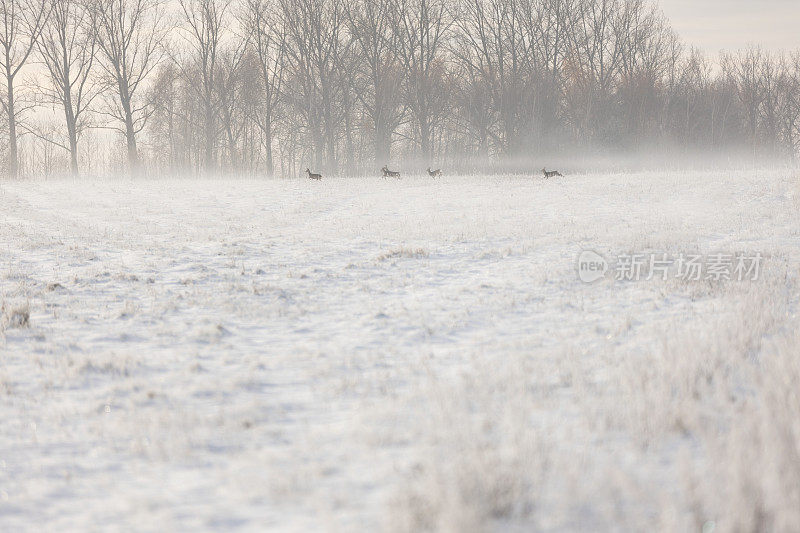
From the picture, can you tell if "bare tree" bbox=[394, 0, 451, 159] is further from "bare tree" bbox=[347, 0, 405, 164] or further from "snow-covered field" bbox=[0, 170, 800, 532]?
"snow-covered field" bbox=[0, 170, 800, 532]

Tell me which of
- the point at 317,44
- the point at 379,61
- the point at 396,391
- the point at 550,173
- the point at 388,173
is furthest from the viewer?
the point at 379,61

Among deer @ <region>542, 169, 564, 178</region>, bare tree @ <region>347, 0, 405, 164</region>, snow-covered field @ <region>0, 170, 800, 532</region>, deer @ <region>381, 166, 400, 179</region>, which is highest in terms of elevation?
bare tree @ <region>347, 0, 405, 164</region>

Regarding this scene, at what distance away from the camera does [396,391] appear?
470 centimetres

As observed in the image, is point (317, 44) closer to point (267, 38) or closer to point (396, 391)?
point (267, 38)

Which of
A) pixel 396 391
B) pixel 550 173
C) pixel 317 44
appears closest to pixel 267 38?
pixel 317 44

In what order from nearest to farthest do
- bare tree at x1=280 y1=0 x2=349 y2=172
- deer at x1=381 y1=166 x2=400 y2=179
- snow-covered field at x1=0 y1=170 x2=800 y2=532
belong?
snow-covered field at x1=0 y1=170 x2=800 y2=532 < deer at x1=381 y1=166 x2=400 y2=179 < bare tree at x1=280 y1=0 x2=349 y2=172

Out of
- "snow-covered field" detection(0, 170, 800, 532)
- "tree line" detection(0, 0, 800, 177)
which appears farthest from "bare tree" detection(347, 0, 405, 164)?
"snow-covered field" detection(0, 170, 800, 532)

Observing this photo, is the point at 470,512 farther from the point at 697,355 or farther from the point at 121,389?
the point at 121,389

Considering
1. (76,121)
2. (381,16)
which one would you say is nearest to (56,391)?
(381,16)

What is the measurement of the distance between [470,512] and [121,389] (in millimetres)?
3436

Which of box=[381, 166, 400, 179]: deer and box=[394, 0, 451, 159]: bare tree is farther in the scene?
box=[394, 0, 451, 159]: bare tree

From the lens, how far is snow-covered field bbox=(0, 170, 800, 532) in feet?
10.1

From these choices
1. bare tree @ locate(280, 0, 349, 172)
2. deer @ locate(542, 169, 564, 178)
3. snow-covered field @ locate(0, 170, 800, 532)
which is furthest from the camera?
bare tree @ locate(280, 0, 349, 172)

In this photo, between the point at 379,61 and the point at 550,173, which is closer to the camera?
the point at 550,173
